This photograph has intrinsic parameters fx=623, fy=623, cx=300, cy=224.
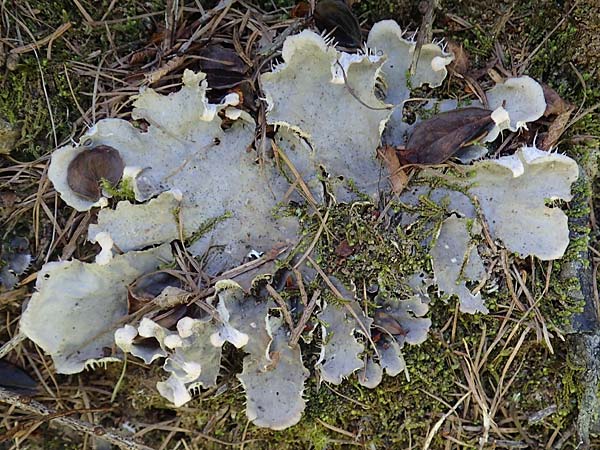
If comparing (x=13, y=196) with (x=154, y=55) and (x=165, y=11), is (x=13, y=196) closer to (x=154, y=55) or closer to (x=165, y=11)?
(x=154, y=55)

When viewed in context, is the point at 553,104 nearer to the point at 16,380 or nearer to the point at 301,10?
Result: the point at 301,10

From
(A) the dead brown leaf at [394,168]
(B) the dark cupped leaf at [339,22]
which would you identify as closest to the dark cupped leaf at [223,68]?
(B) the dark cupped leaf at [339,22]

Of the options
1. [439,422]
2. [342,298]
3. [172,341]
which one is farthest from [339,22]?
[439,422]

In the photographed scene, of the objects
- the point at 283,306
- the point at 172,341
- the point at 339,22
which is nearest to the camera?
the point at 172,341

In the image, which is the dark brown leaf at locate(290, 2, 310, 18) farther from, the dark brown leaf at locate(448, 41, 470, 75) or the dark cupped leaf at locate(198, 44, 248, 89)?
the dark brown leaf at locate(448, 41, 470, 75)

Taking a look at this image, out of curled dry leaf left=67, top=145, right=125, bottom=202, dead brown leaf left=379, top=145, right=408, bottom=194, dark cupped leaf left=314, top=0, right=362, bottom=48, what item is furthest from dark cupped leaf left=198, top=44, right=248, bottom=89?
dead brown leaf left=379, top=145, right=408, bottom=194

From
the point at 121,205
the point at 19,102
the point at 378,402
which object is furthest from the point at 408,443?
the point at 19,102
